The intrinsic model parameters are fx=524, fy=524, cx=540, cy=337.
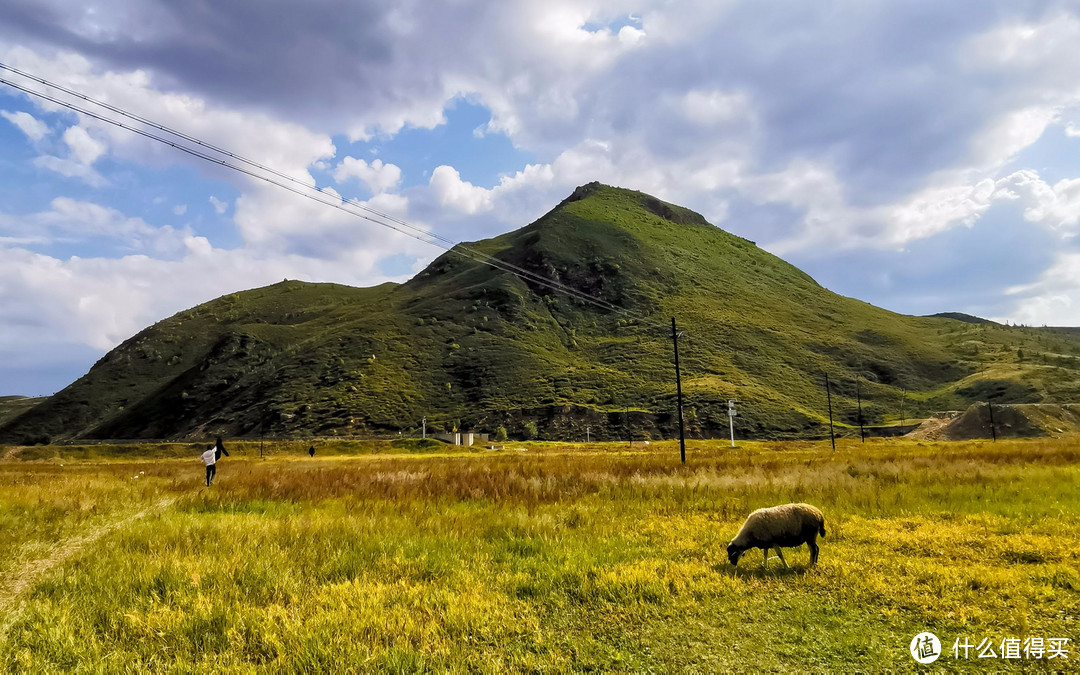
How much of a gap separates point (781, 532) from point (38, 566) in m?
12.8

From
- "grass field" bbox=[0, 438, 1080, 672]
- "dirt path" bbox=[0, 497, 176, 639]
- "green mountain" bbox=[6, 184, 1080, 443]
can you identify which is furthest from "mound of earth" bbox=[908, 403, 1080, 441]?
"dirt path" bbox=[0, 497, 176, 639]

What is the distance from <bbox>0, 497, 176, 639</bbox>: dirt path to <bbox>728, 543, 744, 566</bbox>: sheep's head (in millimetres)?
9581

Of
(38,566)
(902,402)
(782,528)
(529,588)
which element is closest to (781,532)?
(782,528)

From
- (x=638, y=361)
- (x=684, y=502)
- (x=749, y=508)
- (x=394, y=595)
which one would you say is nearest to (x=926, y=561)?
(x=749, y=508)

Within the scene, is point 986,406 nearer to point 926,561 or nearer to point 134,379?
point 926,561

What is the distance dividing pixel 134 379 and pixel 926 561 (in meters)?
202

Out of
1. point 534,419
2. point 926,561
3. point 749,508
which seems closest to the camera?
point 926,561

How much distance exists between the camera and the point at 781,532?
331 inches

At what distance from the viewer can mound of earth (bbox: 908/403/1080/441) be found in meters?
63.9

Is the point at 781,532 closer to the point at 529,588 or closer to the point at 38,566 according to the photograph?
the point at 529,588

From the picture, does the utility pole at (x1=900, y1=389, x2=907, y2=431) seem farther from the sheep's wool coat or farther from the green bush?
the sheep's wool coat

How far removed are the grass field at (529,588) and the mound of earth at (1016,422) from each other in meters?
66.8

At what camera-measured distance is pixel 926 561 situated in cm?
822

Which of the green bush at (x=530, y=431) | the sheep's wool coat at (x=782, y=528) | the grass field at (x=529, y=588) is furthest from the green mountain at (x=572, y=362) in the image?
the sheep's wool coat at (x=782, y=528)
